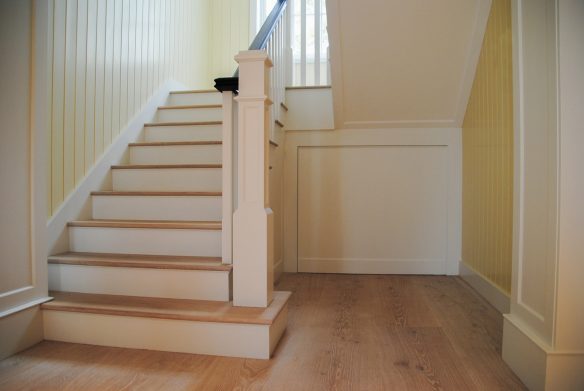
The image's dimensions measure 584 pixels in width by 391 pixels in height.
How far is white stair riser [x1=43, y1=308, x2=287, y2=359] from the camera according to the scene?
1.45 metres

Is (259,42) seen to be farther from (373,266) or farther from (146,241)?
(373,266)

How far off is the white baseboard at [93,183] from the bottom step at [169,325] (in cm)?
44

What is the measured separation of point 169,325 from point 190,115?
1880 millimetres

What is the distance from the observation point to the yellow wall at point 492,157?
188cm

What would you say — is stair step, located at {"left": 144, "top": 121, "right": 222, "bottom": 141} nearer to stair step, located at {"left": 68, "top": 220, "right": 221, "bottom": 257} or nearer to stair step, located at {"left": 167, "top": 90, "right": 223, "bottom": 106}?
stair step, located at {"left": 167, "top": 90, "right": 223, "bottom": 106}

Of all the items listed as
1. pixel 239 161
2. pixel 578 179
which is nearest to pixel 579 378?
pixel 578 179

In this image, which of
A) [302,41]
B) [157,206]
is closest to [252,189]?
[157,206]

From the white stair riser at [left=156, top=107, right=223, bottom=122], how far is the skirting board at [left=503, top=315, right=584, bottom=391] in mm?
2384

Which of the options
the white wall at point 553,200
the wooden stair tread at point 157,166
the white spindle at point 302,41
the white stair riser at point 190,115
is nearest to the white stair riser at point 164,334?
the white wall at point 553,200

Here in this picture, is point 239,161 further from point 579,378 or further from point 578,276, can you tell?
point 579,378

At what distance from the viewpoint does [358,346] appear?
1563mm

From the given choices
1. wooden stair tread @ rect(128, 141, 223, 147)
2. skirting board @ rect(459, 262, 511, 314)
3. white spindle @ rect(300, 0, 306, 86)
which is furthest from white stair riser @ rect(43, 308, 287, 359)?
white spindle @ rect(300, 0, 306, 86)

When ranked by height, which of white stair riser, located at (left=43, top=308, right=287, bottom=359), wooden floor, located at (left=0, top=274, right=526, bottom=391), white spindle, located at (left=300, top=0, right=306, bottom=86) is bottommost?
wooden floor, located at (left=0, top=274, right=526, bottom=391)

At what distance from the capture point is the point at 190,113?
9.72 feet
